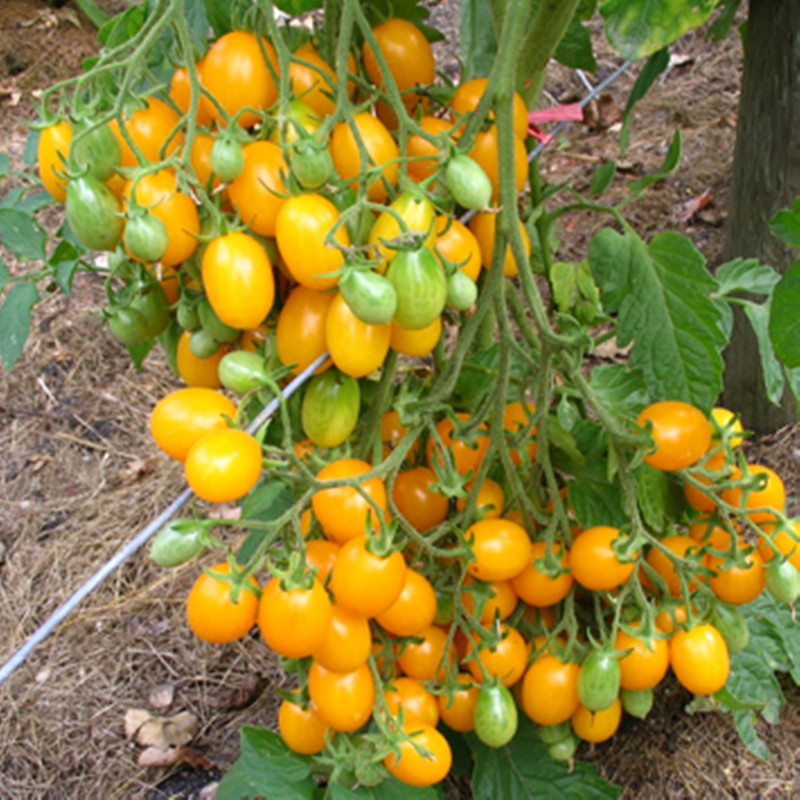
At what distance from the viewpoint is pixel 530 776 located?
1.18 m

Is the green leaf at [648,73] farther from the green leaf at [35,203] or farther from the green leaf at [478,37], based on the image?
the green leaf at [35,203]

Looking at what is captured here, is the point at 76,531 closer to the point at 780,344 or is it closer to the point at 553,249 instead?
the point at 553,249

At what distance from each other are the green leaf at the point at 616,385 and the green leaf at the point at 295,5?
1.87ft

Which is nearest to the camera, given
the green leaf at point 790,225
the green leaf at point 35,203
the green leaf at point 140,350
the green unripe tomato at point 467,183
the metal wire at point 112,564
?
the metal wire at point 112,564

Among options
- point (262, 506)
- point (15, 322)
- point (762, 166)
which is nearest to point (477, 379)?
point (262, 506)

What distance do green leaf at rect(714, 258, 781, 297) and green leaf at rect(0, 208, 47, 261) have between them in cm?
106

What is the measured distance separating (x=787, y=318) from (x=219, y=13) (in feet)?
2.48

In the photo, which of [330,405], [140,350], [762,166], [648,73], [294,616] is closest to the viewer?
[294,616]

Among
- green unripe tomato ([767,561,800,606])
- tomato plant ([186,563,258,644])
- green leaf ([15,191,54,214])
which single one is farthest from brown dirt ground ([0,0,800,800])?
tomato plant ([186,563,258,644])

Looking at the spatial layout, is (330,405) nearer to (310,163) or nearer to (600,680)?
(310,163)

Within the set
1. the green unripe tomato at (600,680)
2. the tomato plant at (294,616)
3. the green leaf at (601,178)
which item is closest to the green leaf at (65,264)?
the tomato plant at (294,616)

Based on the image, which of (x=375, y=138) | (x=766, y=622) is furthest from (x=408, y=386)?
(x=766, y=622)

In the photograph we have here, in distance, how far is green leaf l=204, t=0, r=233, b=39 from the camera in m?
1.02

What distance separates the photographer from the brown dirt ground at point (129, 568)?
140 centimetres
